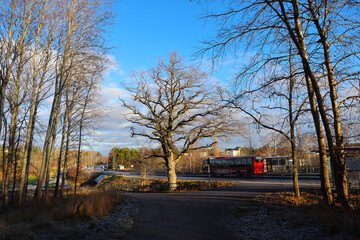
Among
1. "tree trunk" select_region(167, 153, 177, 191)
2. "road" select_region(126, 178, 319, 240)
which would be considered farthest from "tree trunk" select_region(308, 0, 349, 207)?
"tree trunk" select_region(167, 153, 177, 191)

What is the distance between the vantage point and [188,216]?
9.88 metres

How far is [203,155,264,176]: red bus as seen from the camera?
37.0 meters

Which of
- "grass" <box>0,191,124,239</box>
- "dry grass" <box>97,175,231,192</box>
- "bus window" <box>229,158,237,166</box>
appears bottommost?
"dry grass" <box>97,175,231,192</box>

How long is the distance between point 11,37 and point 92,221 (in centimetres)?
956

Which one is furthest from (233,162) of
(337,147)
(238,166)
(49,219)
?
(49,219)

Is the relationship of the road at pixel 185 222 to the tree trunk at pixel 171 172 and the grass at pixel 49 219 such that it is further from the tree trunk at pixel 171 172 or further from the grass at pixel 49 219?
the tree trunk at pixel 171 172

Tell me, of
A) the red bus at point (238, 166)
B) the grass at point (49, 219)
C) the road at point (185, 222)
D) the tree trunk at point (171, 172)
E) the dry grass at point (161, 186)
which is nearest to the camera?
the grass at point (49, 219)

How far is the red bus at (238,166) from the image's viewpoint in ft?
121

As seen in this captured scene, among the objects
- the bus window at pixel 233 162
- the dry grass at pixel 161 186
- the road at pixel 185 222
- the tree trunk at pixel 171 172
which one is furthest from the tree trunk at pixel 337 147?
the bus window at pixel 233 162

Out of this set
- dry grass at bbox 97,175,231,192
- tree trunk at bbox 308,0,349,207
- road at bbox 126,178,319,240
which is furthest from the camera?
dry grass at bbox 97,175,231,192

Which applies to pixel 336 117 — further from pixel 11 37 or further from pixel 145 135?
pixel 145 135

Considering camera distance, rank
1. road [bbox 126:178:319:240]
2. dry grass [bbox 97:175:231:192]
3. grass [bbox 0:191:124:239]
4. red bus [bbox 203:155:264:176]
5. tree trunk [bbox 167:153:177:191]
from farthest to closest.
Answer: red bus [bbox 203:155:264:176], dry grass [bbox 97:175:231:192], tree trunk [bbox 167:153:177:191], road [bbox 126:178:319:240], grass [bbox 0:191:124:239]

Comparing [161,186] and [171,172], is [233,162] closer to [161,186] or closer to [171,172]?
[161,186]

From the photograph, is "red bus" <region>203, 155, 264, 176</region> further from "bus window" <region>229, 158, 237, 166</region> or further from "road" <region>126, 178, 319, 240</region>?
"road" <region>126, 178, 319, 240</region>
